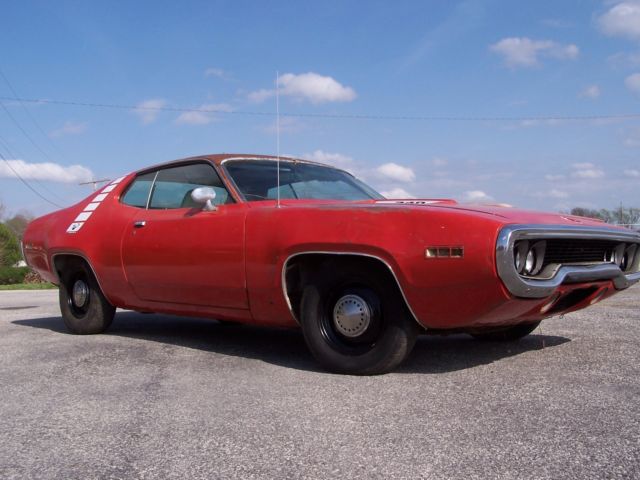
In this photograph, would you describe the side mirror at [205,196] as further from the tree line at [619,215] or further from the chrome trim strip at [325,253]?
the tree line at [619,215]

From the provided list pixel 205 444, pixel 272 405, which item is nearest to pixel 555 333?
pixel 272 405

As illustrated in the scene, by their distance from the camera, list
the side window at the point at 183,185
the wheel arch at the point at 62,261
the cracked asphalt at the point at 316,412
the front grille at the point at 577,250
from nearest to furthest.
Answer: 1. the cracked asphalt at the point at 316,412
2. the front grille at the point at 577,250
3. the side window at the point at 183,185
4. the wheel arch at the point at 62,261

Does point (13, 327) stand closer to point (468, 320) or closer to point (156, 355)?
point (156, 355)

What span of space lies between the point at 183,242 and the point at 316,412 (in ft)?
6.40

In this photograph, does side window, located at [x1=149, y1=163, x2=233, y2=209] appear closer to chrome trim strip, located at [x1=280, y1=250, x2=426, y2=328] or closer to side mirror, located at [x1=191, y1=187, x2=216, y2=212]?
side mirror, located at [x1=191, y1=187, x2=216, y2=212]

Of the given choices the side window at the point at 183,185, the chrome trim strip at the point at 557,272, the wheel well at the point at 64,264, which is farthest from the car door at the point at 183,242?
the chrome trim strip at the point at 557,272

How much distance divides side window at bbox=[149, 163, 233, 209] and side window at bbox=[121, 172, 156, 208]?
0.27 feet

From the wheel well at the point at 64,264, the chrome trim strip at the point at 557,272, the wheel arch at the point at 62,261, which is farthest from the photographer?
Answer: the wheel well at the point at 64,264

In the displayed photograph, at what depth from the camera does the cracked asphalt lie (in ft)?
7.25

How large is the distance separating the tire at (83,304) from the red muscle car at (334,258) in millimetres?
28

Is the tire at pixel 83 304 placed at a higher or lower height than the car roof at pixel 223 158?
lower

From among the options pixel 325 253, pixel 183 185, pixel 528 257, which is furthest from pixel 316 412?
pixel 183 185

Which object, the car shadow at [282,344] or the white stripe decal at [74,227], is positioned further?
the white stripe decal at [74,227]

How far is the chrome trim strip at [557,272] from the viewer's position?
3021 millimetres
